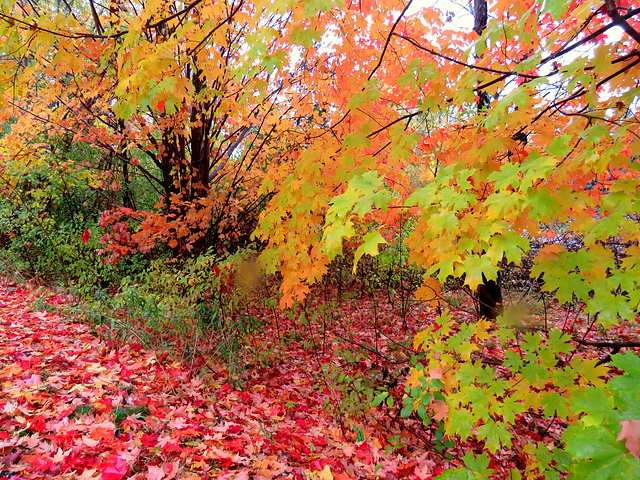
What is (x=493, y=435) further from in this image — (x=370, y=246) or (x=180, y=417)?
(x=180, y=417)

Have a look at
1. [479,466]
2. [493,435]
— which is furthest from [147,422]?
[493,435]

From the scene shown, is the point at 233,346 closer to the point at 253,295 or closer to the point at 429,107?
the point at 253,295

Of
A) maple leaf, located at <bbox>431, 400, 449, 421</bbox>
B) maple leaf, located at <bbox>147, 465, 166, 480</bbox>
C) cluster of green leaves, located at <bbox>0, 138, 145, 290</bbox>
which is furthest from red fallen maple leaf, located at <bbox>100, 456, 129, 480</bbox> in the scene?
cluster of green leaves, located at <bbox>0, 138, 145, 290</bbox>

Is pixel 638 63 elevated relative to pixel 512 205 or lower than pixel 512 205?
elevated

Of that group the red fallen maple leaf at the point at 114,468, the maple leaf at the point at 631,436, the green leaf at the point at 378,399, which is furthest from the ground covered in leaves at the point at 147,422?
the maple leaf at the point at 631,436

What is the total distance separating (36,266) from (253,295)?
544 centimetres

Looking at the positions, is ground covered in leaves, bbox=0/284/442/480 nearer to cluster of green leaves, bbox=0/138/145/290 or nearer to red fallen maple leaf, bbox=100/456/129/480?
red fallen maple leaf, bbox=100/456/129/480

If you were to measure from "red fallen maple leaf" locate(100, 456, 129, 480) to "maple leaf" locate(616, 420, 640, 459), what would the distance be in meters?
2.76

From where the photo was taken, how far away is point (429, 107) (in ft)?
8.27

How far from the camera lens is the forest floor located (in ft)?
7.73

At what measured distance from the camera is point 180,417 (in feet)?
10.1

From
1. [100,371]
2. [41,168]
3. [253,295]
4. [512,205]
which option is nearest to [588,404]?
[512,205]

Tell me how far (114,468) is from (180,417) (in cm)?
89

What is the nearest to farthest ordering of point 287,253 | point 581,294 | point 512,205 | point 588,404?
1. point 588,404
2. point 512,205
3. point 581,294
4. point 287,253
